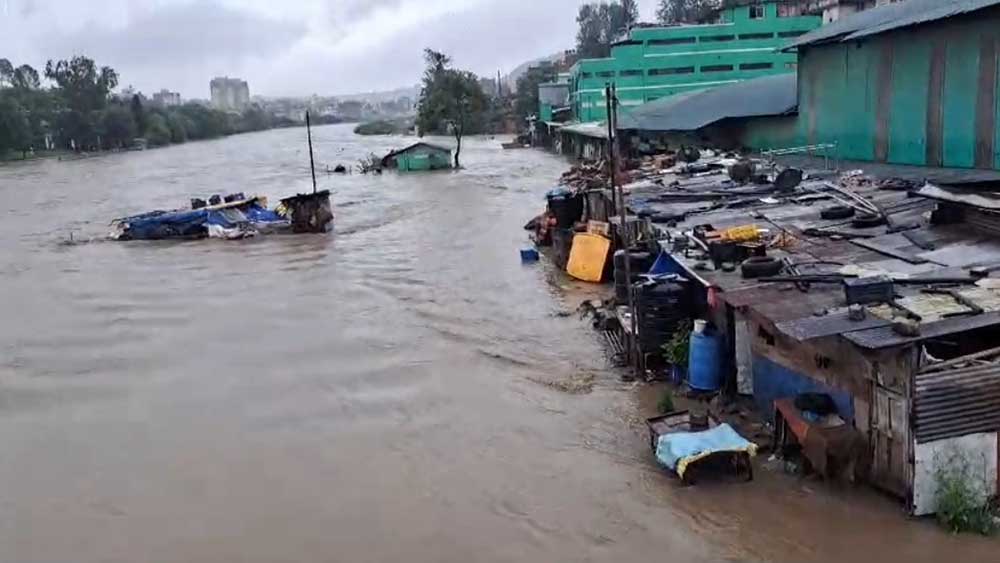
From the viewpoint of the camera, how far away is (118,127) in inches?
3317

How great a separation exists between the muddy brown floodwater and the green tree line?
6034 cm

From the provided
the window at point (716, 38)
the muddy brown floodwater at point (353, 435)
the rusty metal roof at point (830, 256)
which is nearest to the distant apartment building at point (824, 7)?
the window at point (716, 38)

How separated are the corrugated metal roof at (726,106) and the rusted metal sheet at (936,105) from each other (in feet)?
24.2

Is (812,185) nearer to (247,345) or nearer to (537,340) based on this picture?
(537,340)

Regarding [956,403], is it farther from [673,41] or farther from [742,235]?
[673,41]

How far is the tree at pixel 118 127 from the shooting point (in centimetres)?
8350

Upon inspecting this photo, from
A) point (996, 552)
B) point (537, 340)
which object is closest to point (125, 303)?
point (537, 340)

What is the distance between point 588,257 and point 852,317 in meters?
9.99

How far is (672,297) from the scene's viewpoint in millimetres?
10758

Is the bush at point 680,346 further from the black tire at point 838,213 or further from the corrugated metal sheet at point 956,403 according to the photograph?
the corrugated metal sheet at point 956,403

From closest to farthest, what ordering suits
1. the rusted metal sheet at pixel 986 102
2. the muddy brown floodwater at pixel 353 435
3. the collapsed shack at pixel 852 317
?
the collapsed shack at pixel 852 317, the muddy brown floodwater at pixel 353 435, the rusted metal sheet at pixel 986 102

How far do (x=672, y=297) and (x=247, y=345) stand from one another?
7636mm

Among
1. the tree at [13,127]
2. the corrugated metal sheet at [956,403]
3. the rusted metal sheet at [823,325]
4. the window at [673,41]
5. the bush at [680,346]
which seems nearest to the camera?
the corrugated metal sheet at [956,403]

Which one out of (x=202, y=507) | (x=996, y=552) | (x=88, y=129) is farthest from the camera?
(x=88, y=129)
